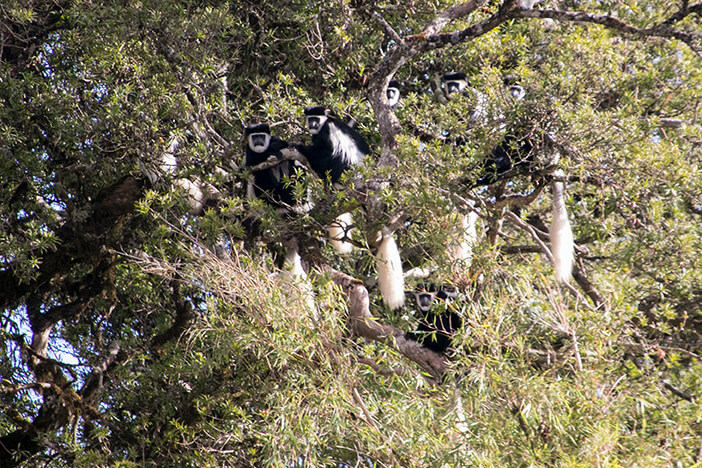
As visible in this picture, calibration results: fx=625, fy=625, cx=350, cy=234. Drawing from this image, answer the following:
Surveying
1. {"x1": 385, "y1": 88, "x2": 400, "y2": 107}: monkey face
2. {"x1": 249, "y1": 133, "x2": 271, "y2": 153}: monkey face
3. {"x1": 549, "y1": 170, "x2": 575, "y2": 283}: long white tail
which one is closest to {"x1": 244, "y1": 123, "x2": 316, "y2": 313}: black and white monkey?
{"x1": 249, "y1": 133, "x2": 271, "y2": 153}: monkey face

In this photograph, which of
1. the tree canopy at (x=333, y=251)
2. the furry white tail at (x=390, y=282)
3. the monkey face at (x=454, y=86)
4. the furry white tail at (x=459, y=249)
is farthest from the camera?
the monkey face at (x=454, y=86)

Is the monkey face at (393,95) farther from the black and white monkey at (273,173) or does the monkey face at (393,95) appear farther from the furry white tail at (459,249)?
the furry white tail at (459,249)

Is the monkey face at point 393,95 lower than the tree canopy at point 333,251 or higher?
higher

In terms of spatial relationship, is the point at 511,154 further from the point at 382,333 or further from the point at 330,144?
the point at 382,333

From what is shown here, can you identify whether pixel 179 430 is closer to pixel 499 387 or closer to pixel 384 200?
pixel 384 200

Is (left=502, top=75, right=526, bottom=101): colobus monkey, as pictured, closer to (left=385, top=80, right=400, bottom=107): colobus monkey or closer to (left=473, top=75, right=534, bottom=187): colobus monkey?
(left=473, top=75, right=534, bottom=187): colobus monkey

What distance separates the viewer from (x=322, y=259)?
137 inches

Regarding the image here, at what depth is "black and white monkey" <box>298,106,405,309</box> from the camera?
306 cm

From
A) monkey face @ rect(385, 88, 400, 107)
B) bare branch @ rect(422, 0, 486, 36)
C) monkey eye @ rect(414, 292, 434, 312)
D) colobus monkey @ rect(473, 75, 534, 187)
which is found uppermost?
monkey face @ rect(385, 88, 400, 107)

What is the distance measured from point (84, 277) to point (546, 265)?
2607 millimetres

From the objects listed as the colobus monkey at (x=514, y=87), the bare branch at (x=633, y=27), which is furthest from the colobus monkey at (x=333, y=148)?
the bare branch at (x=633, y=27)

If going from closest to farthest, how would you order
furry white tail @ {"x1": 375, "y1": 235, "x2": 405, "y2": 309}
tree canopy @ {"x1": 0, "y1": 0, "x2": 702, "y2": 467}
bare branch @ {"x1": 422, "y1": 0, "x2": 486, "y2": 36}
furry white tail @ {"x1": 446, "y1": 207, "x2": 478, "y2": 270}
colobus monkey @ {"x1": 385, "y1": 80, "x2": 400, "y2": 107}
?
A: 1. tree canopy @ {"x1": 0, "y1": 0, "x2": 702, "y2": 467}
2. furry white tail @ {"x1": 446, "y1": 207, "x2": 478, "y2": 270}
3. bare branch @ {"x1": 422, "y1": 0, "x2": 486, "y2": 36}
4. furry white tail @ {"x1": 375, "y1": 235, "x2": 405, "y2": 309}
5. colobus monkey @ {"x1": 385, "y1": 80, "x2": 400, "y2": 107}

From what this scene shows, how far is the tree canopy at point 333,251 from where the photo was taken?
2.10m

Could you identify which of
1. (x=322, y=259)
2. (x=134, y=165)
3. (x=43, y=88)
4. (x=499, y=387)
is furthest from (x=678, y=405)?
(x=43, y=88)
